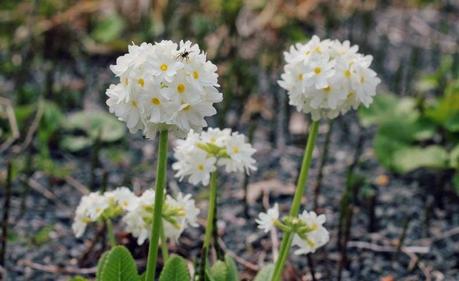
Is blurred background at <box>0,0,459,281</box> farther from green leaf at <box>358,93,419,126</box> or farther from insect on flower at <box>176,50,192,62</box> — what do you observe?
insect on flower at <box>176,50,192,62</box>

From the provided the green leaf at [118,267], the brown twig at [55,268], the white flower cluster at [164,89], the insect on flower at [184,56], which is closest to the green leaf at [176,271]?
the green leaf at [118,267]

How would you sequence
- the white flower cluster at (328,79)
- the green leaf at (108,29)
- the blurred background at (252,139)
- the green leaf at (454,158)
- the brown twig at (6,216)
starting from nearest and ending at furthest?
the white flower cluster at (328,79) < the brown twig at (6,216) < the blurred background at (252,139) < the green leaf at (454,158) < the green leaf at (108,29)

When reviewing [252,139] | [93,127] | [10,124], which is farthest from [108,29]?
[252,139]

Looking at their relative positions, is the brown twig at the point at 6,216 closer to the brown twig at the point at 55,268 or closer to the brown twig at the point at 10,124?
the brown twig at the point at 55,268

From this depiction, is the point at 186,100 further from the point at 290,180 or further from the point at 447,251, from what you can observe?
the point at 290,180

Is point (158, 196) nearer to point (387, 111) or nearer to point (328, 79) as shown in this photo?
point (328, 79)

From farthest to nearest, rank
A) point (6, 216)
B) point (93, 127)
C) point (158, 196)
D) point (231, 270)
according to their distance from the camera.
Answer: point (93, 127)
point (6, 216)
point (231, 270)
point (158, 196)

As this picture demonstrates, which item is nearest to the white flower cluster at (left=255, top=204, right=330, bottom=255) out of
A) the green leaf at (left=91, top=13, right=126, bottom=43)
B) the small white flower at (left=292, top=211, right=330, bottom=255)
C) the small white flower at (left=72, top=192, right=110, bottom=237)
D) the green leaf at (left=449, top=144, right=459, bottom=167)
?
the small white flower at (left=292, top=211, right=330, bottom=255)
